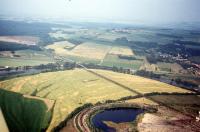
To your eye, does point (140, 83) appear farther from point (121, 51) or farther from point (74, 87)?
point (121, 51)

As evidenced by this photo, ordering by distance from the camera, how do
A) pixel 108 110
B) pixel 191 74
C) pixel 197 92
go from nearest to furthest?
1. pixel 108 110
2. pixel 197 92
3. pixel 191 74

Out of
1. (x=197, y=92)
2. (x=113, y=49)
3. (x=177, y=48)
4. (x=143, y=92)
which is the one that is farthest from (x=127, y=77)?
(x=177, y=48)

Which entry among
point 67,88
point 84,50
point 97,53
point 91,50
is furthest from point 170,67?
point 67,88

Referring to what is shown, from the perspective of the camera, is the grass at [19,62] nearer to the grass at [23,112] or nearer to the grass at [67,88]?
the grass at [67,88]

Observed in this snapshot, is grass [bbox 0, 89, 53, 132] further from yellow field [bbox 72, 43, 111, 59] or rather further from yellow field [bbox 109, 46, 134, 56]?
yellow field [bbox 109, 46, 134, 56]

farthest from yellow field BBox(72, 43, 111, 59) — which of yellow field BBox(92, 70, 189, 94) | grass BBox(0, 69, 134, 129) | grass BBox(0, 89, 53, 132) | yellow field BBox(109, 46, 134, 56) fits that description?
grass BBox(0, 89, 53, 132)

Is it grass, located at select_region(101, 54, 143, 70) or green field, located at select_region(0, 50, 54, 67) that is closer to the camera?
green field, located at select_region(0, 50, 54, 67)

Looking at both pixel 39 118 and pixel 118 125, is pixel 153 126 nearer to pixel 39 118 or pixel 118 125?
pixel 118 125
